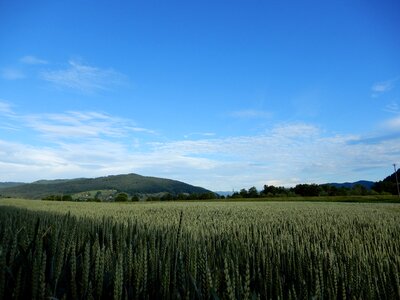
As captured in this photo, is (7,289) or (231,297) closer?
(231,297)

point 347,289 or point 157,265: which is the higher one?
point 157,265

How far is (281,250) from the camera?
8.41ft

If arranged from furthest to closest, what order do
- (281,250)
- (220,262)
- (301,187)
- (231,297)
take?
(301,187), (281,250), (220,262), (231,297)

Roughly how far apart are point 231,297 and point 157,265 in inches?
27.7

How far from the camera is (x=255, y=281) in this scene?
182 cm

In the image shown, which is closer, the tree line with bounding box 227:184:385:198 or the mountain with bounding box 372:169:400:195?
the tree line with bounding box 227:184:385:198

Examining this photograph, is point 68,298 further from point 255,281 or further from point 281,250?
point 281,250

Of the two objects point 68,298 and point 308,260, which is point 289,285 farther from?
point 68,298

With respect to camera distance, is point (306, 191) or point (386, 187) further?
point (306, 191)

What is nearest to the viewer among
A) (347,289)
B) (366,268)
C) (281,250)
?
(347,289)

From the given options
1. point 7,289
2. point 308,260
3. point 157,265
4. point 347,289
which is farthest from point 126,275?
point 308,260

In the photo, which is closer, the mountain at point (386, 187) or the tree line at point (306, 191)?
the tree line at point (306, 191)

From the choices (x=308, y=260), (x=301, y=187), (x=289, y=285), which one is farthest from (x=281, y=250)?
(x=301, y=187)

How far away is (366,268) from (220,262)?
2.86 feet
